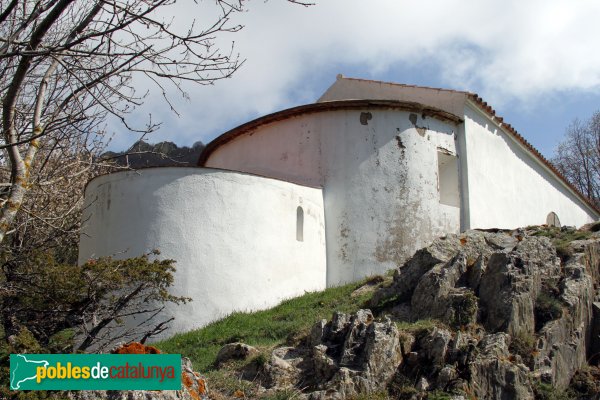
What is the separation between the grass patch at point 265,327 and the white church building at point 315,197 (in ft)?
2.16

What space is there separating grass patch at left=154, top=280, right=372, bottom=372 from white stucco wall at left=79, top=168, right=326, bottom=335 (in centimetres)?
53

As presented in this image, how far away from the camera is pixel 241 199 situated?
48.4 feet

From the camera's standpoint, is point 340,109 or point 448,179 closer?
point 340,109

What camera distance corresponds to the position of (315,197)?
A: 1647cm

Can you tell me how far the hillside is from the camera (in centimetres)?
883

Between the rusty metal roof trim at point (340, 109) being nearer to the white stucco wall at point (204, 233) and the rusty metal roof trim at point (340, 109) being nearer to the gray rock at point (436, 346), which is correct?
the white stucco wall at point (204, 233)

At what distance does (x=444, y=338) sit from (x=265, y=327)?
4.10 m

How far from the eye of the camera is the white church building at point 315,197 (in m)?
14.2

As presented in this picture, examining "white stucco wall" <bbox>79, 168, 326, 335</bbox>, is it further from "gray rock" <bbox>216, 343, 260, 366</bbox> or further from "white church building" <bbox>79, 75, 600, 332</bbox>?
"gray rock" <bbox>216, 343, 260, 366</bbox>

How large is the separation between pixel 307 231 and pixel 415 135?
3911 millimetres

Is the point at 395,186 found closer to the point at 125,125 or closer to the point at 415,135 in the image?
the point at 415,135

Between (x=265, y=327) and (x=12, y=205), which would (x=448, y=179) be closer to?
(x=265, y=327)

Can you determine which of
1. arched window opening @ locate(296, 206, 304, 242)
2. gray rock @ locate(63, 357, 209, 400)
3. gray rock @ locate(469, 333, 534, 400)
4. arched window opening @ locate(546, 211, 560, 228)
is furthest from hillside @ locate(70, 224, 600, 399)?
arched window opening @ locate(546, 211, 560, 228)

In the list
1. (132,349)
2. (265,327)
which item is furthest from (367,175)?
(132,349)
